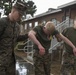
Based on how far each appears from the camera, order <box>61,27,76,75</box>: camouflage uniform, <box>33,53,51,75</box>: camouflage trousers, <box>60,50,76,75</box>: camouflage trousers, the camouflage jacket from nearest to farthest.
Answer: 1. the camouflage jacket
2. <box>33,53,51,75</box>: camouflage trousers
3. <box>61,27,76,75</box>: camouflage uniform
4. <box>60,50,76,75</box>: camouflage trousers

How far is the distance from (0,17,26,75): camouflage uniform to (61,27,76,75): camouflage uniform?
171 centimetres

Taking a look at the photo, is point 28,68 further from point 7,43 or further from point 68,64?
point 7,43

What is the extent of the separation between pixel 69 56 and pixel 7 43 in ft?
6.94

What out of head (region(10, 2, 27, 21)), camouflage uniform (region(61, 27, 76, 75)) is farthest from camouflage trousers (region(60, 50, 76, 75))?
head (region(10, 2, 27, 21))

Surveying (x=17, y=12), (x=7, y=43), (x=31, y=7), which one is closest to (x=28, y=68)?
(x=7, y=43)

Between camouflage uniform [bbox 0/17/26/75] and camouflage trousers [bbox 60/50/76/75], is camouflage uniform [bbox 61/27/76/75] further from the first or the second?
camouflage uniform [bbox 0/17/26/75]

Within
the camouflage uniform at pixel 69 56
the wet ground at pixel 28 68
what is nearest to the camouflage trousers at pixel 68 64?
the camouflage uniform at pixel 69 56

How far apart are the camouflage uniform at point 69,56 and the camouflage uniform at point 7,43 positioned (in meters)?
1.71

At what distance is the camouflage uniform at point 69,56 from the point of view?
19.8ft

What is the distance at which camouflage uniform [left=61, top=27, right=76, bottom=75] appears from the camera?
A: 603cm

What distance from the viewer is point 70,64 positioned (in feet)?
20.3

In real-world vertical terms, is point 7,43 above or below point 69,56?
above

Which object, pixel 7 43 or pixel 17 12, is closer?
pixel 17 12

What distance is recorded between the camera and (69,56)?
618cm
